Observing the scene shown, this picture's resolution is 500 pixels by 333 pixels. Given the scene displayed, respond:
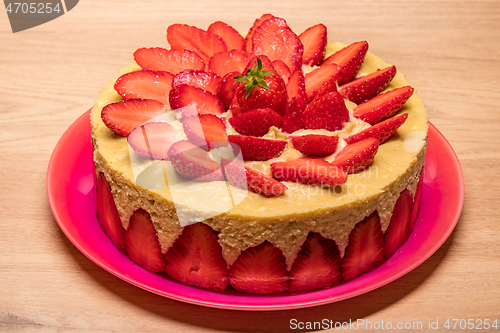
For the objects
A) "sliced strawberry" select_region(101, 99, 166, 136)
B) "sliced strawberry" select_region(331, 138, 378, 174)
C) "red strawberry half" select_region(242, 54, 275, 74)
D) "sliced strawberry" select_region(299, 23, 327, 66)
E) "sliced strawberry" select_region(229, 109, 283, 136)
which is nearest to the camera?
"sliced strawberry" select_region(331, 138, 378, 174)

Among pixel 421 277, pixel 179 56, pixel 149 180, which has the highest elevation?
pixel 179 56

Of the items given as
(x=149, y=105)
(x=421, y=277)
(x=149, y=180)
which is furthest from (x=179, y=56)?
(x=421, y=277)

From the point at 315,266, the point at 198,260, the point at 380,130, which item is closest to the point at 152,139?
the point at 198,260

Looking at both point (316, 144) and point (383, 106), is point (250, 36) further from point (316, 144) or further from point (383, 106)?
point (316, 144)

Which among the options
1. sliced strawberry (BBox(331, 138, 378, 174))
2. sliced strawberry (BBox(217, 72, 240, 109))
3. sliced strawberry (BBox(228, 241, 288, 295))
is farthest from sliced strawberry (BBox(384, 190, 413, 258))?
sliced strawberry (BBox(217, 72, 240, 109))

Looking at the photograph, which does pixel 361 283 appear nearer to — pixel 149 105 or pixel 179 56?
pixel 149 105

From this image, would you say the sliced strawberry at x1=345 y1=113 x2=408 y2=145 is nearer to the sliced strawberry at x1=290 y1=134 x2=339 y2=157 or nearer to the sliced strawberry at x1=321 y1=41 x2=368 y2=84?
the sliced strawberry at x1=290 y1=134 x2=339 y2=157
